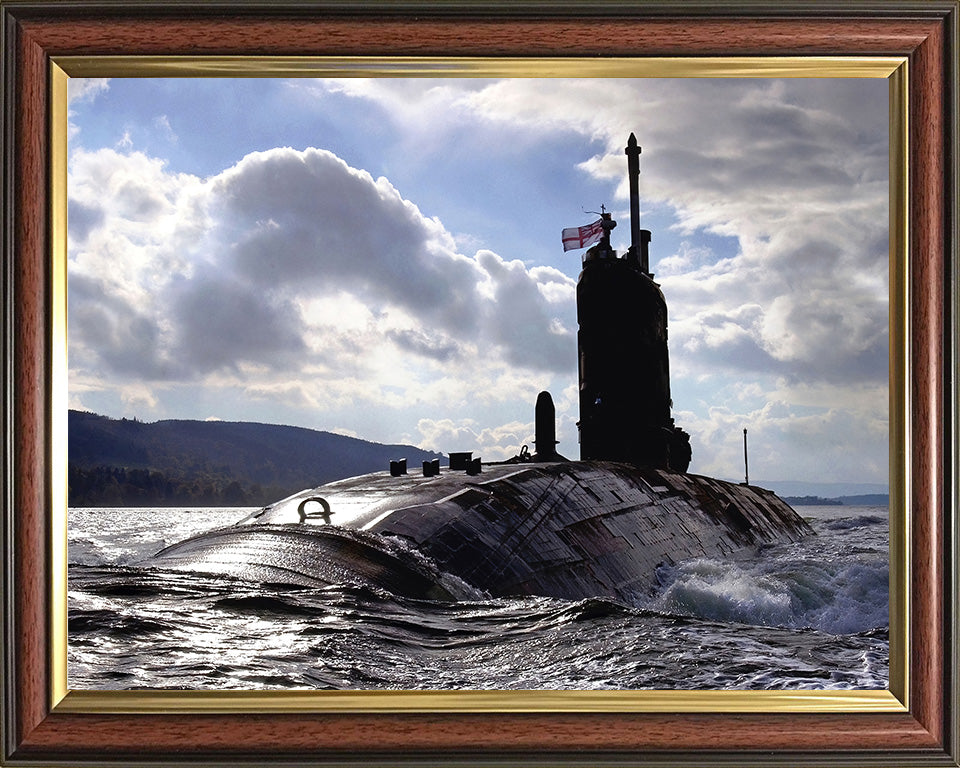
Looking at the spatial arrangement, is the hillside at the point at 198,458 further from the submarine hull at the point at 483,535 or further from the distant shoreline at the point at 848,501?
the distant shoreline at the point at 848,501

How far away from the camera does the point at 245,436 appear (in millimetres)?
3355

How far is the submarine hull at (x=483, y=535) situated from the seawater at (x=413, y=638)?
1.89 ft

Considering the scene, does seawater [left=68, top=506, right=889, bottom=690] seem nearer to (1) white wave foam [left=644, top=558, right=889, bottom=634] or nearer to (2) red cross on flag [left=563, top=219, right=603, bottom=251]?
(1) white wave foam [left=644, top=558, right=889, bottom=634]

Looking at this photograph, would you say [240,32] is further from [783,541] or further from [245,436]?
[783,541]

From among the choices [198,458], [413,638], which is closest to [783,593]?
[413,638]

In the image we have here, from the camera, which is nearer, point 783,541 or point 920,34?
point 920,34

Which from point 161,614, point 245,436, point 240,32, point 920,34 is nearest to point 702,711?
point 161,614

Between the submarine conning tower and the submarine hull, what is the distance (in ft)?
3.39

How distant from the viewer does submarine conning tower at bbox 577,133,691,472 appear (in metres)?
9.70

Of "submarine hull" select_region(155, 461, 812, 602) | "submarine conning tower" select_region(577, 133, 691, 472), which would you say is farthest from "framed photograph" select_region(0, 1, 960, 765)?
"submarine conning tower" select_region(577, 133, 691, 472)

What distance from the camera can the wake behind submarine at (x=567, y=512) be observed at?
13.9 feet

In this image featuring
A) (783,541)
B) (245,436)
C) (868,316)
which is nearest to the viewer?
(868,316)

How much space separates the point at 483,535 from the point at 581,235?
2.22 meters

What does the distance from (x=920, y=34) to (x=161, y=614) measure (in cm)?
308
